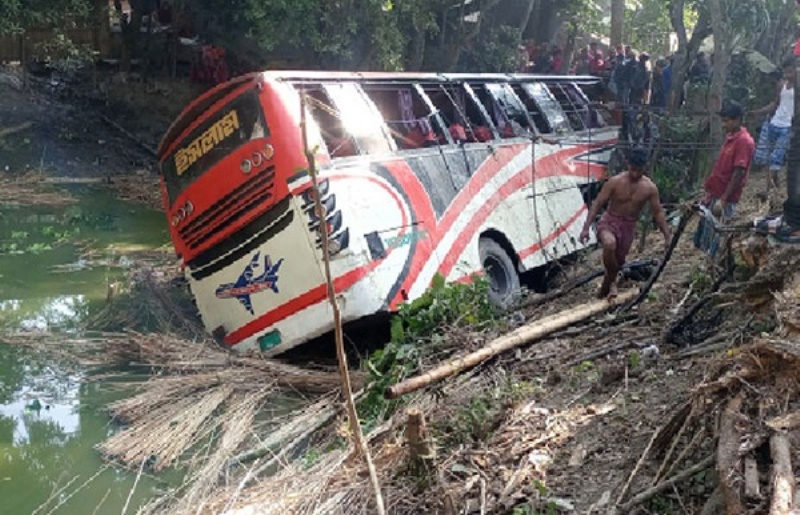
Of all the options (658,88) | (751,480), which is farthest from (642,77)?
(751,480)

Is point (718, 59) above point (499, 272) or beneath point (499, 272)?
above

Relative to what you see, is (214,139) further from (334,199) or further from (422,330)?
(422,330)

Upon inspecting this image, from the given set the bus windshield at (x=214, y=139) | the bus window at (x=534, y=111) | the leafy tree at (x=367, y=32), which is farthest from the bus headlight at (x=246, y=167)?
the leafy tree at (x=367, y=32)

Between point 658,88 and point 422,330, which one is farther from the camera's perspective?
point 658,88

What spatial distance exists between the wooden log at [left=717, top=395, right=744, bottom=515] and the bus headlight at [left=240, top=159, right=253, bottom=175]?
13.9ft

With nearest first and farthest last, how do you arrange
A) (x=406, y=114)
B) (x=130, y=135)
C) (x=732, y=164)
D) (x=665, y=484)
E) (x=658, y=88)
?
(x=665, y=484) → (x=732, y=164) → (x=406, y=114) → (x=658, y=88) → (x=130, y=135)

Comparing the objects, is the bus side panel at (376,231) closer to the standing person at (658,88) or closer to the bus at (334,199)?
the bus at (334,199)

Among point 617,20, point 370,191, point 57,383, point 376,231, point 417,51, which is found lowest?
point 57,383

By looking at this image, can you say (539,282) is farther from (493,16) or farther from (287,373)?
(493,16)

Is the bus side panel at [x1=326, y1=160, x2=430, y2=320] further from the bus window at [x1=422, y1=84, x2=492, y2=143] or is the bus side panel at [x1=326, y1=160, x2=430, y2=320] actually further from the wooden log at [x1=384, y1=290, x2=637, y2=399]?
the bus window at [x1=422, y1=84, x2=492, y2=143]

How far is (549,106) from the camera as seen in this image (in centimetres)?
1031

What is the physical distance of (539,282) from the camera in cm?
977

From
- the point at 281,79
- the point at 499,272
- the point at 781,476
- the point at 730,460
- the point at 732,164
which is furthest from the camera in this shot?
the point at 499,272

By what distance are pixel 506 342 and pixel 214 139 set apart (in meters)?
3.03
